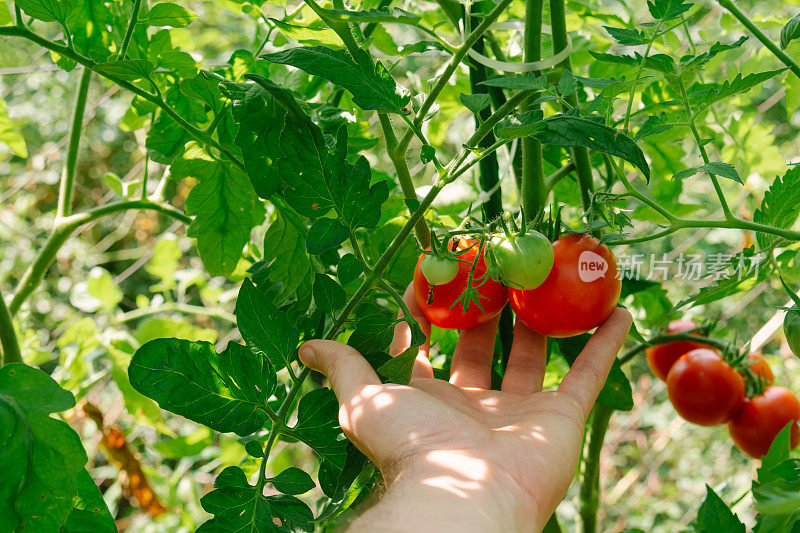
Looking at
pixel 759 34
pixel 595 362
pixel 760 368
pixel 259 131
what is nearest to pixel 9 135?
pixel 259 131

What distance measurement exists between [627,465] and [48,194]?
9.56ft

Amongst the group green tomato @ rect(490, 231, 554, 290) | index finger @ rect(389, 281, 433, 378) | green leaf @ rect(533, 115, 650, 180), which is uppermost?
green leaf @ rect(533, 115, 650, 180)

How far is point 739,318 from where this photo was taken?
3264 millimetres

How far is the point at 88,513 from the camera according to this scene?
64 centimetres

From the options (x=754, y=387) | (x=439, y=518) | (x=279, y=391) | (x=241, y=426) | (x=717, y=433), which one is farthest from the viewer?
(x=717, y=433)

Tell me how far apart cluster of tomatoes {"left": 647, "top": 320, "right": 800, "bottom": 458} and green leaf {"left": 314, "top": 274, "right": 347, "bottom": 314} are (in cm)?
65

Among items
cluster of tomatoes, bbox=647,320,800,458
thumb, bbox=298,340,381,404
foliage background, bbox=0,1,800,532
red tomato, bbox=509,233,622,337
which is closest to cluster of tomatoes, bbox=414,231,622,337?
red tomato, bbox=509,233,622,337

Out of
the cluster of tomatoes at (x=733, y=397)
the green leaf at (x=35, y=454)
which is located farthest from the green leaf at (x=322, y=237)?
the cluster of tomatoes at (x=733, y=397)

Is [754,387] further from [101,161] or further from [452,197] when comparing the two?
[101,161]

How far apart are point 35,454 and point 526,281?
45 cm

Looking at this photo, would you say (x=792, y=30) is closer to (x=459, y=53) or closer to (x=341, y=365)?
(x=459, y=53)

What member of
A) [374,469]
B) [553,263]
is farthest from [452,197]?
[374,469]

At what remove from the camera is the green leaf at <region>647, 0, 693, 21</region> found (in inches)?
23.6

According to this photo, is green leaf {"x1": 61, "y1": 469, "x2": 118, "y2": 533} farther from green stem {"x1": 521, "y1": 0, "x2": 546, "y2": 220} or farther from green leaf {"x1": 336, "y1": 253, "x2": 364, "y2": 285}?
green stem {"x1": 521, "y1": 0, "x2": 546, "y2": 220}
